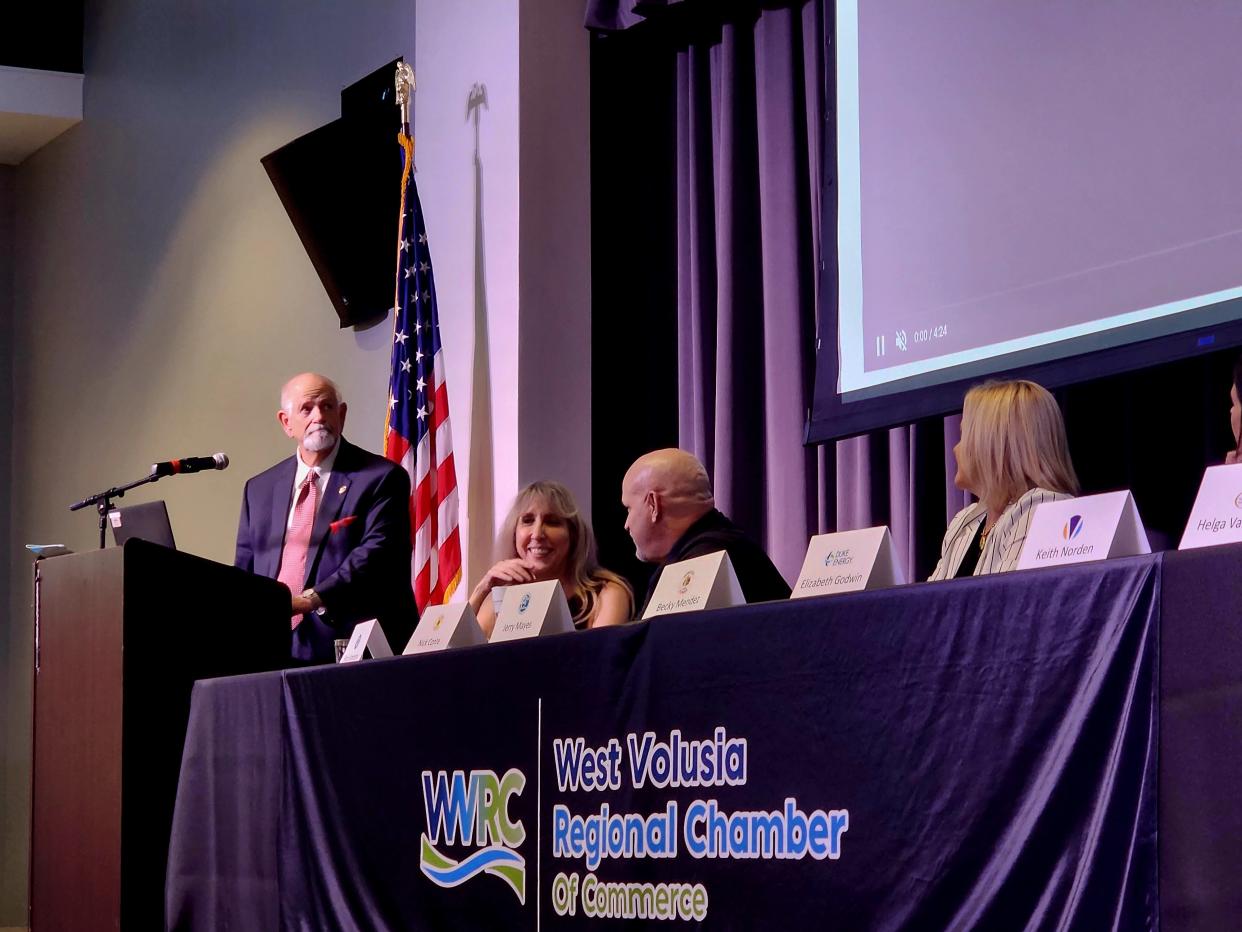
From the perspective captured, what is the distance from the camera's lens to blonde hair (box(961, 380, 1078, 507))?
2.52 metres

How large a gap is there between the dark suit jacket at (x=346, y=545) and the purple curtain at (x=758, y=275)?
91 cm

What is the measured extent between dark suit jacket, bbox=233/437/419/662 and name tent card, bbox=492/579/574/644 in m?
1.68

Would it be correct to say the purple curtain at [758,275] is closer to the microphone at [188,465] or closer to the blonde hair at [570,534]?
the blonde hair at [570,534]

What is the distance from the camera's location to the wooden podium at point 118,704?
9.96 ft

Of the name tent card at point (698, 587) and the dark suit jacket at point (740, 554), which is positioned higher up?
the dark suit jacket at point (740, 554)

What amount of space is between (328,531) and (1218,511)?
9.79 feet

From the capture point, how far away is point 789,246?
427 cm

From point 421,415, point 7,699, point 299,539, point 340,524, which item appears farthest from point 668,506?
point 7,699

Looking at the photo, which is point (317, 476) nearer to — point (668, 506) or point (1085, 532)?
point (668, 506)

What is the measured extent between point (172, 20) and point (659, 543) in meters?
4.79

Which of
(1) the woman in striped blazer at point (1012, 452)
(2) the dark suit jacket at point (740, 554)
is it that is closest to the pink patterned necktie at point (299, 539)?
(2) the dark suit jacket at point (740, 554)

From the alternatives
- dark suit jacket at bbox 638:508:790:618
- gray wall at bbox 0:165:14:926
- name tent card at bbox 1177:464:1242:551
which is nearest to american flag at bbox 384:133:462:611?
dark suit jacket at bbox 638:508:790:618

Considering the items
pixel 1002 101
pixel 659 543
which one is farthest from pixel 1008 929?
pixel 1002 101

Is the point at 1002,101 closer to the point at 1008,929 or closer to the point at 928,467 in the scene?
the point at 928,467
